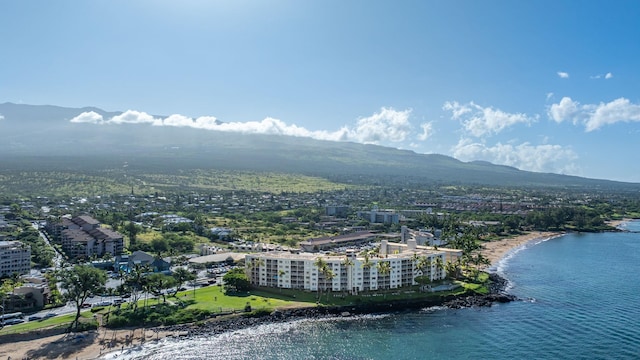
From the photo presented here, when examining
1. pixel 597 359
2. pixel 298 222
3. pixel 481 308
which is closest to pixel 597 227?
pixel 298 222

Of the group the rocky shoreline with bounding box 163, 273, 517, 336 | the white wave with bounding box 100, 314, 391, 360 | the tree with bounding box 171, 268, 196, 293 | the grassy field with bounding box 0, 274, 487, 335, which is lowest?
the white wave with bounding box 100, 314, 391, 360

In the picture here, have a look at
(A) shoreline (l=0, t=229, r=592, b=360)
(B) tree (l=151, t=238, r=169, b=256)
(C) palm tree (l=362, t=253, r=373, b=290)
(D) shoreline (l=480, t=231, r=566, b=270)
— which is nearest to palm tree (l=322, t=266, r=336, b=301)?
(C) palm tree (l=362, t=253, r=373, b=290)

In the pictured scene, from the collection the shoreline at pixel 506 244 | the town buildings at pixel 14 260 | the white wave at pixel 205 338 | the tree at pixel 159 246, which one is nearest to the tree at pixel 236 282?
the white wave at pixel 205 338

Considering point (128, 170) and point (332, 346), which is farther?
point (128, 170)

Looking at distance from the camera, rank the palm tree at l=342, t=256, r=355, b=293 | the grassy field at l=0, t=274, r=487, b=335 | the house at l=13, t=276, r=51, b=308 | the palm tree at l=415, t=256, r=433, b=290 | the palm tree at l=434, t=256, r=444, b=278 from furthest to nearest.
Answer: the palm tree at l=434, t=256, r=444, b=278 → the palm tree at l=415, t=256, r=433, b=290 → the palm tree at l=342, t=256, r=355, b=293 → the grassy field at l=0, t=274, r=487, b=335 → the house at l=13, t=276, r=51, b=308

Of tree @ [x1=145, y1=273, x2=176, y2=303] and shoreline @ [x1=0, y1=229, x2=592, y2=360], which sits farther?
tree @ [x1=145, y1=273, x2=176, y2=303]

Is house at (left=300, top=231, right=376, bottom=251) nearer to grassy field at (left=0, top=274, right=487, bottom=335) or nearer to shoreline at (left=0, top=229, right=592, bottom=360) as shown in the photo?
grassy field at (left=0, top=274, right=487, bottom=335)

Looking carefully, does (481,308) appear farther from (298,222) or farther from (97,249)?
(298,222)

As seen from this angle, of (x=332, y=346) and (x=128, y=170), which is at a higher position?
(x=128, y=170)
